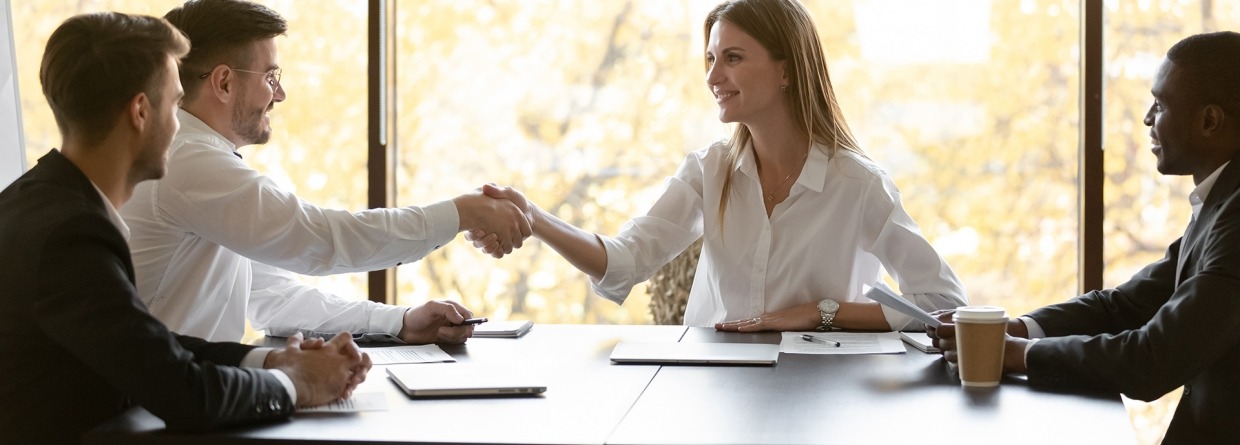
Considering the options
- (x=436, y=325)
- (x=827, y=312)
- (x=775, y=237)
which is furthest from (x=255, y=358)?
(x=775, y=237)

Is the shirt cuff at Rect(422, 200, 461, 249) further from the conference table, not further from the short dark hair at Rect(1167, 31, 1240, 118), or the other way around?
the short dark hair at Rect(1167, 31, 1240, 118)

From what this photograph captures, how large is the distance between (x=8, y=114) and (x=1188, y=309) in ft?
10.0

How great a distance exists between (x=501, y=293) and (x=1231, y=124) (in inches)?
106

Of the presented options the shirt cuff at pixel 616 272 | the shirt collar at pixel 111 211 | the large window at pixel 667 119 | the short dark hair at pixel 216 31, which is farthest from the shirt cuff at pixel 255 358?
the large window at pixel 667 119

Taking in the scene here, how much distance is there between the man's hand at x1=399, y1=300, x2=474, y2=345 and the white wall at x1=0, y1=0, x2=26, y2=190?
5.21ft

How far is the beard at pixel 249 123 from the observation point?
8.07 ft

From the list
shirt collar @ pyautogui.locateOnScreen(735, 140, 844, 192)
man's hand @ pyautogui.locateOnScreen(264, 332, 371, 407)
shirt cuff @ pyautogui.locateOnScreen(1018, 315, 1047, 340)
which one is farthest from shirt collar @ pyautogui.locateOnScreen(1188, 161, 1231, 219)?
man's hand @ pyautogui.locateOnScreen(264, 332, 371, 407)

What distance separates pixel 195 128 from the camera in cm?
238

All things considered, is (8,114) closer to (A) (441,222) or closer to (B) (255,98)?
(B) (255,98)

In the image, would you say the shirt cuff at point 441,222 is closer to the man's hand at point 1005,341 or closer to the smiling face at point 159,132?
the smiling face at point 159,132

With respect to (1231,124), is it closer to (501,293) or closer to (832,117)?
(832,117)

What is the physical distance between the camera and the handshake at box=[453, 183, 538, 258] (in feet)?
9.00

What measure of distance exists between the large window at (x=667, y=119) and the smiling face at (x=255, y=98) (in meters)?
1.58

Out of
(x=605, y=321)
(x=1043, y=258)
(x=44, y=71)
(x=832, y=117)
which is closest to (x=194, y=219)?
(x=44, y=71)
